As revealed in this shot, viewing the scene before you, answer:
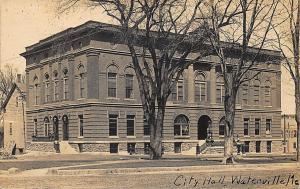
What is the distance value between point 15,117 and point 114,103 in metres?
20.8

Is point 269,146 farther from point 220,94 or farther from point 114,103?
point 114,103

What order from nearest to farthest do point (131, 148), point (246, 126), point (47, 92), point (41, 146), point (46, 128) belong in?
point (131, 148), point (41, 146), point (46, 128), point (47, 92), point (246, 126)

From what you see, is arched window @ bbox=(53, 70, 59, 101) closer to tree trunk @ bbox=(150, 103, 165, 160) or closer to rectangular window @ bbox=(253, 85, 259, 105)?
tree trunk @ bbox=(150, 103, 165, 160)

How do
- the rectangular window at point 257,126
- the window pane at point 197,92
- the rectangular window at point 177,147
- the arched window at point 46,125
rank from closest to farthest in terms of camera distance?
the rectangular window at point 177,147, the arched window at point 46,125, the window pane at point 197,92, the rectangular window at point 257,126

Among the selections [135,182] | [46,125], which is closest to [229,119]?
[135,182]

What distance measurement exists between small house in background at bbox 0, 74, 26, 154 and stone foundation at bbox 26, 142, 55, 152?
3573 mm

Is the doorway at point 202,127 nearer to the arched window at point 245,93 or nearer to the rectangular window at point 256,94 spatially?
the arched window at point 245,93

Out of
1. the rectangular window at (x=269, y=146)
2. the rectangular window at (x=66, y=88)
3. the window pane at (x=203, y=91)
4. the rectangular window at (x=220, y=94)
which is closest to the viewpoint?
the rectangular window at (x=66, y=88)

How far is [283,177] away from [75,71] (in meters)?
32.5

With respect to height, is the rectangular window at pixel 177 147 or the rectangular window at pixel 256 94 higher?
the rectangular window at pixel 256 94

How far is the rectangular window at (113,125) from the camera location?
156 feet

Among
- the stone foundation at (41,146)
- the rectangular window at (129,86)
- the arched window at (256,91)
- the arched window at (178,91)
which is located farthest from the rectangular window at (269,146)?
the stone foundation at (41,146)

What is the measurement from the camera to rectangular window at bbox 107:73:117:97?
47938mm

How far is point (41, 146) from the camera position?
54.2 metres
